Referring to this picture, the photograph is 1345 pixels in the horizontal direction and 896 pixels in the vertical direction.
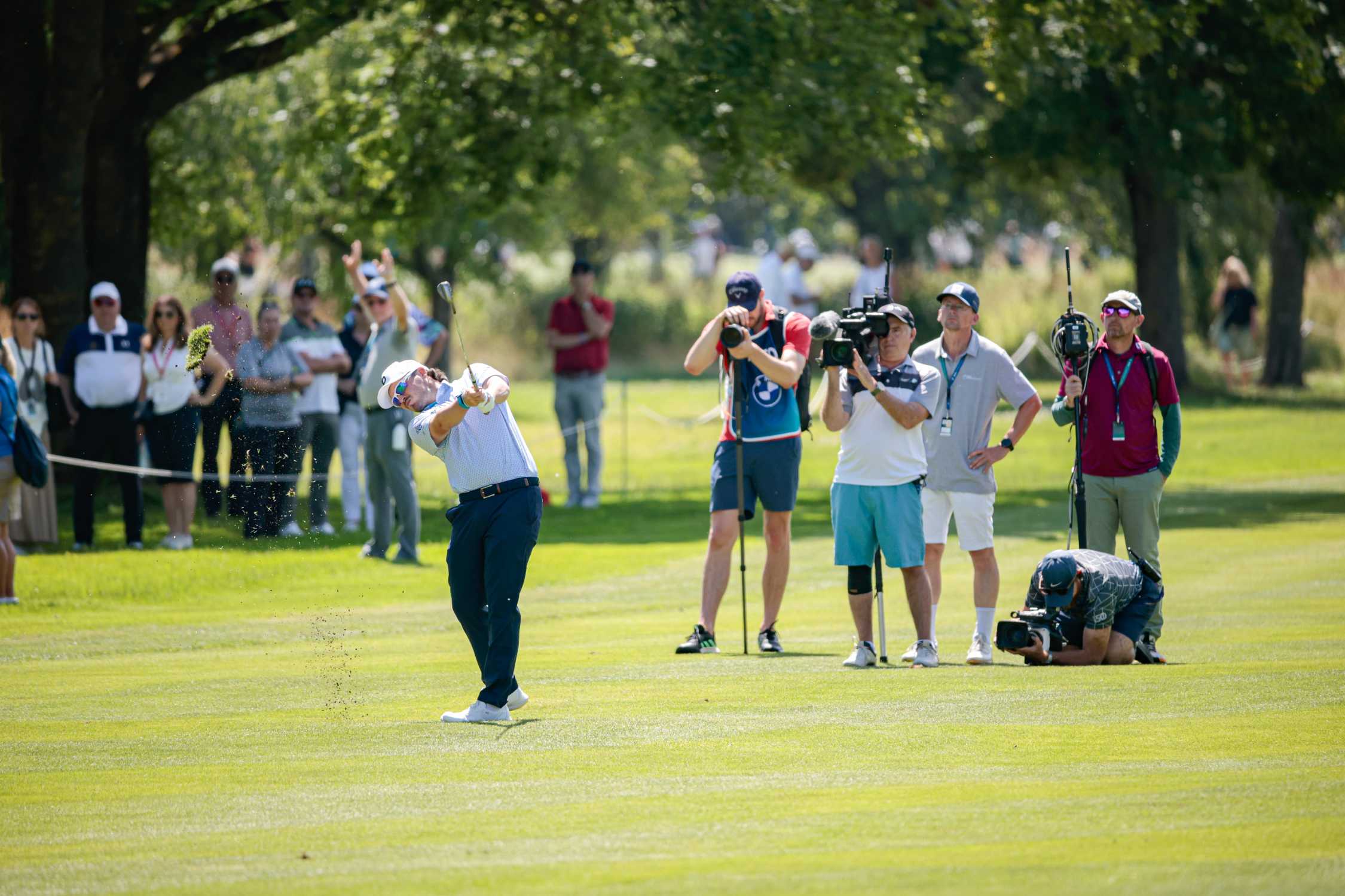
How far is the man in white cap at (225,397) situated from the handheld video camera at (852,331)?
5.86 metres

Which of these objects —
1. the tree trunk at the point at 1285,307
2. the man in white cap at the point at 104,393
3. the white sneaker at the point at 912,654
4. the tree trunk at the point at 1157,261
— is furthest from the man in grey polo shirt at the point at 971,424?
the tree trunk at the point at 1285,307

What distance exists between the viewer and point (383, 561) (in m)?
17.0

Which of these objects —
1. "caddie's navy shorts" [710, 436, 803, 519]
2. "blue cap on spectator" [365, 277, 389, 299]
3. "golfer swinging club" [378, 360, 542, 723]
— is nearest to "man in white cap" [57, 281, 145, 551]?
"blue cap on spectator" [365, 277, 389, 299]

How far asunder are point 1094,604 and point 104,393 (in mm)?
10823

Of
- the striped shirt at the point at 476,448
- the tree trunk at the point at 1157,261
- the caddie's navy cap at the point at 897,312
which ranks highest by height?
the tree trunk at the point at 1157,261

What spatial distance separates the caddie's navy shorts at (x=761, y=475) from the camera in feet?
38.6

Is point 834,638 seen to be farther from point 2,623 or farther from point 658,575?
point 2,623

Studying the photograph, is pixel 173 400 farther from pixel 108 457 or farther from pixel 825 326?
pixel 825 326

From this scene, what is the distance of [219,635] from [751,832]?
296 inches

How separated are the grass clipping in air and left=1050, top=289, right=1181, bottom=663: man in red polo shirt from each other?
6140 millimetres

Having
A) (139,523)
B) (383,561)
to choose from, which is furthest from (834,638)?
(139,523)

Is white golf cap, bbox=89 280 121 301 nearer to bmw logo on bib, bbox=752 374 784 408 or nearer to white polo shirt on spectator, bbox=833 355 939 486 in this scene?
bmw logo on bib, bbox=752 374 784 408

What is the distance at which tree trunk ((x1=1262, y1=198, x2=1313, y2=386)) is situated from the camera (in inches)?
1371

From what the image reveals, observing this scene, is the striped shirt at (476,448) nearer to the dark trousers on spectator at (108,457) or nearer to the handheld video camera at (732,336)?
the handheld video camera at (732,336)
